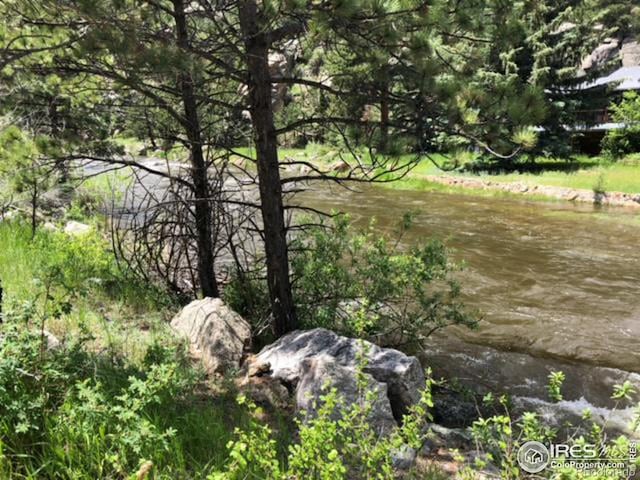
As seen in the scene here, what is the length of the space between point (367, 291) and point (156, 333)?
2.25m

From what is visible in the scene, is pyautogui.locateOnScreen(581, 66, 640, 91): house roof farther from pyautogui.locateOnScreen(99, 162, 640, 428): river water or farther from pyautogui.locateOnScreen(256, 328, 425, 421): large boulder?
pyautogui.locateOnScreen(256, 328, 425, 421): large boulder

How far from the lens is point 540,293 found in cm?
852

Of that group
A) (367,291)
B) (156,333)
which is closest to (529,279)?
(367,291)

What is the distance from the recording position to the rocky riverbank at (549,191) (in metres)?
16.1

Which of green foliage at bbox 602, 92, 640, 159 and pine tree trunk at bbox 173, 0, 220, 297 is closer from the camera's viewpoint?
pine tree trunk at bbox 173, 0, 220, 297

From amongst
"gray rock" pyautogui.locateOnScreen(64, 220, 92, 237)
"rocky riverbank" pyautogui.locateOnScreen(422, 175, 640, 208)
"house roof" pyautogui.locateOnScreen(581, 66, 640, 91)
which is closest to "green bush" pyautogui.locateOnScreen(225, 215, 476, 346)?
"gray rock" pyautogui.locateOnScreen(64, 220, 92, 237)

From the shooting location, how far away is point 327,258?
18.8 feet

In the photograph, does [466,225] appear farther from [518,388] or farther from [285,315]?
[285,315]

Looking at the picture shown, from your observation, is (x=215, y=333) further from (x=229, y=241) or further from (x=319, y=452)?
(x=319, y=452)

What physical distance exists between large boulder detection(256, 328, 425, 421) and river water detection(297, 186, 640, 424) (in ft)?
4.43

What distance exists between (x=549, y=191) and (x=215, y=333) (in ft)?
54.5

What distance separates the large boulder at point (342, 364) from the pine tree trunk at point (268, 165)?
2.06 feet

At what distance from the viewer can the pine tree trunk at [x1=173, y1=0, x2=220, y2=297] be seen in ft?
17.5
